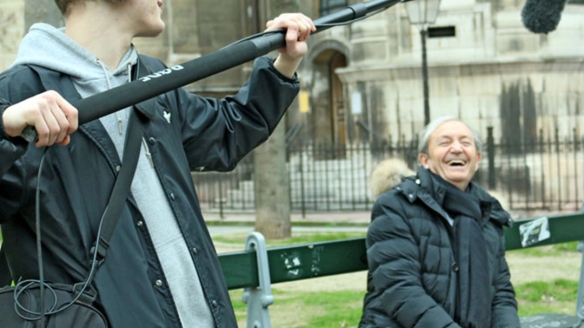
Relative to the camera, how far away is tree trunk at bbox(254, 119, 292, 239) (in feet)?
48.0

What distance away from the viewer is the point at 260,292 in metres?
4.82

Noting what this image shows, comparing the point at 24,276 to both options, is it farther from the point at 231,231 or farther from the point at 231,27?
the point at 231,27

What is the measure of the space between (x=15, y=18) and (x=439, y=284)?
18728 mm

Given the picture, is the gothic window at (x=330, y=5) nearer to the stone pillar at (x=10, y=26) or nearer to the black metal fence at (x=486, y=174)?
the black metal fence at (x=486, y=174)

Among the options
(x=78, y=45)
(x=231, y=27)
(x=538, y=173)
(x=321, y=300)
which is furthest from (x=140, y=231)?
(x=231, y=27)

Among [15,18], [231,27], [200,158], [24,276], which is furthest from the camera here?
[231,27]

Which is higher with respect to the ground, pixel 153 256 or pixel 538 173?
pixel 153 256

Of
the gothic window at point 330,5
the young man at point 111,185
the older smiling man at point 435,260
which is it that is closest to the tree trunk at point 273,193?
the older smiling man at point 435,260

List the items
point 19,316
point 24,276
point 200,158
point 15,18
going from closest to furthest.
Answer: point 19,316 → point 24,276 → point 200,158 → point 15,18

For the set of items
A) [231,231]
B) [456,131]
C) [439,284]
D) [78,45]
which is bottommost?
[231,231]

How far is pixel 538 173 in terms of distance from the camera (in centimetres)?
1902

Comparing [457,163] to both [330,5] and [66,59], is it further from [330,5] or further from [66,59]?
[330,5]

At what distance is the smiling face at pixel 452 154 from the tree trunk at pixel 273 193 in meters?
9.71

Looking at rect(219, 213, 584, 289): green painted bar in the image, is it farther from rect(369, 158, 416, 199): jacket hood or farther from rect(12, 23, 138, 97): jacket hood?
rect(12, 23, 138, 97): jacket hood
